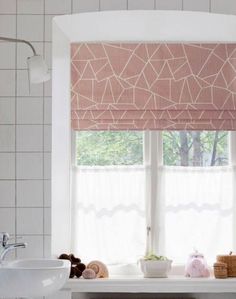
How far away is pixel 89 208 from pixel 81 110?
629 millimetres

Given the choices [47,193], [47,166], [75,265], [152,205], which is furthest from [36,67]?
[152,205]

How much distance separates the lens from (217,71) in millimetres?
3969

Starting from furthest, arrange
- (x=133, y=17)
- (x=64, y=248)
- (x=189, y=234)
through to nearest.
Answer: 1. (x=189, y=234)
2. (x=64, y=248)
3. (x=133, y=17)

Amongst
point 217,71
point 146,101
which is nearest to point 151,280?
point 146,101

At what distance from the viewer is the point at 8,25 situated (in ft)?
11.0

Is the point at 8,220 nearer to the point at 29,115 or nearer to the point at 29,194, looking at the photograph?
the point at 29,194

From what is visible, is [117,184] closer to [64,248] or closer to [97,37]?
[64,248]

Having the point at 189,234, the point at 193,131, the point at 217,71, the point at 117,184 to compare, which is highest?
the point at 217,71

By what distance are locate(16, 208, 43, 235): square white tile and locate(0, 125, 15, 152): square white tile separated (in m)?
0.34

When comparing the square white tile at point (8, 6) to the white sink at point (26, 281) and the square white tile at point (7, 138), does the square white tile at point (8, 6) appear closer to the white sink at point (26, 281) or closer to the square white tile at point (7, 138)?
the square white tile at point (7, 138)

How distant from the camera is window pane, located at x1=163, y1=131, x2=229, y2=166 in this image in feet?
13.1

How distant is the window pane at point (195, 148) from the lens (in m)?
4.01

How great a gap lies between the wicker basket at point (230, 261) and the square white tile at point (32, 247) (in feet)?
3.58

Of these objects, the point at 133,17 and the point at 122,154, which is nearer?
the point at 133,17
